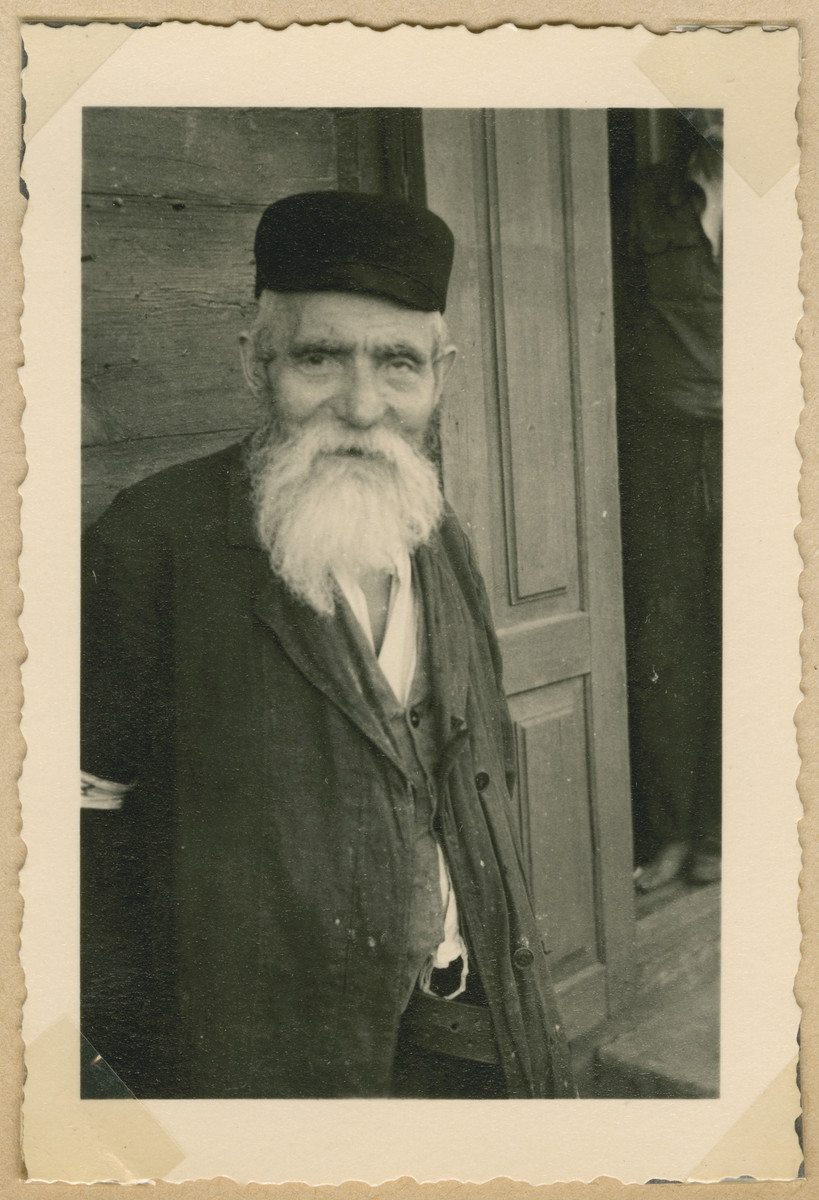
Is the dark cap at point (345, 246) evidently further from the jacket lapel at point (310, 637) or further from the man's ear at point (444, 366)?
the jacket lapel at point (310, 637)

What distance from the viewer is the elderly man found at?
1.00 meters

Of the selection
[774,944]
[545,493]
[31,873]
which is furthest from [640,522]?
[31,873]

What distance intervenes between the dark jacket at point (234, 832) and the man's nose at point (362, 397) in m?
0.14

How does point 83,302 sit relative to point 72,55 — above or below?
below

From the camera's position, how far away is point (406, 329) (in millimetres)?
1006

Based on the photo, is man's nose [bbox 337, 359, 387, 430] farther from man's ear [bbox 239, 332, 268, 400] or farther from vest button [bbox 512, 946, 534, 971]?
vest button [bbox 512, 946, 534, 971]

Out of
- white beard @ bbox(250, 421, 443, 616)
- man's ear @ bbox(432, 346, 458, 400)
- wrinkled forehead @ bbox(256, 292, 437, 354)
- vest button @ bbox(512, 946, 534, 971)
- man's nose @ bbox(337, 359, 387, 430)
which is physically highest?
wrinkled forehead @ bbox(256, 292, 437, 354)

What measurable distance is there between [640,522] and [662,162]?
0.42 metres

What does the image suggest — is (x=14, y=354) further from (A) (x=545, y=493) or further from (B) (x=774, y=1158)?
(B) (x=774, y=1158)

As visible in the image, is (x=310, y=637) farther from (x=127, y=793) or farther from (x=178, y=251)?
(x=178, y=251)

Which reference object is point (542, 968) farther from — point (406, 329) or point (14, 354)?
point (14, 354)

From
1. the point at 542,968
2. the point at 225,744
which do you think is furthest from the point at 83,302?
the point at 542,968

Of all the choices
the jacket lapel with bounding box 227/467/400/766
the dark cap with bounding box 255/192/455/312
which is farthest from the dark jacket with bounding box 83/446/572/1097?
the dark cap with bounding box 255/192/455/312

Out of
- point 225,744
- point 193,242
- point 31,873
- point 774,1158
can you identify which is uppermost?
point 193,242
